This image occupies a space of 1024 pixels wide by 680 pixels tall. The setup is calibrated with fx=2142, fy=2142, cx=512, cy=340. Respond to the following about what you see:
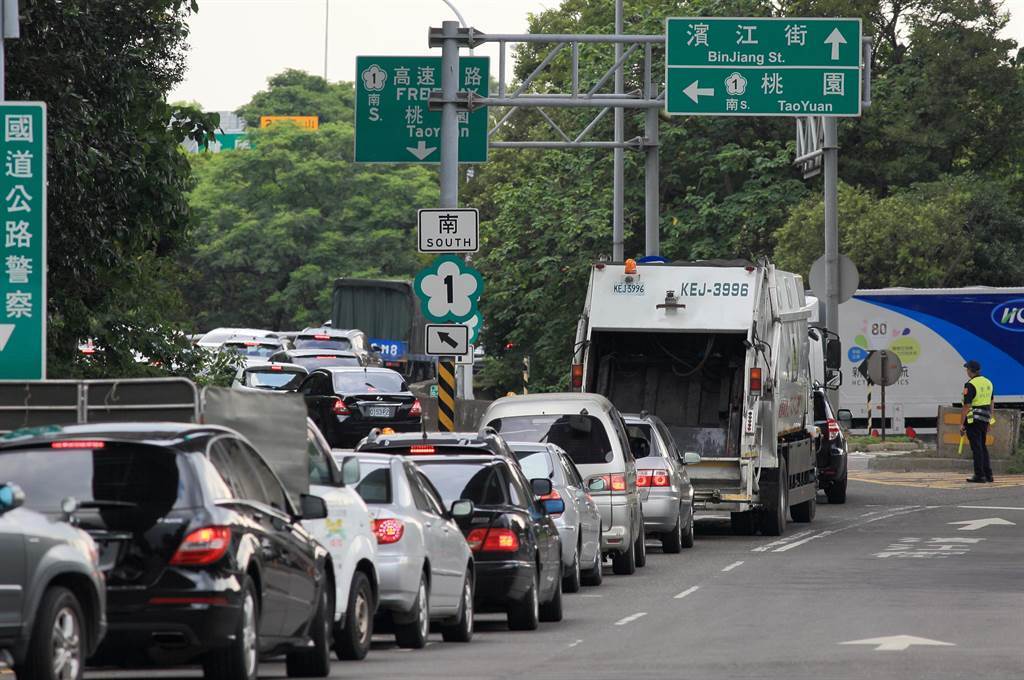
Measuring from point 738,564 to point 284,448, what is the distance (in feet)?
34.9

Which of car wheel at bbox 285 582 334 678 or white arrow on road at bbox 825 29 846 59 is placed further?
white arrow on road at bbox 825 29 846 59

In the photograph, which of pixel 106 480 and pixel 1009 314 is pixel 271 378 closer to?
pixel 1009 314

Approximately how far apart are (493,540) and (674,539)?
28.9 ft

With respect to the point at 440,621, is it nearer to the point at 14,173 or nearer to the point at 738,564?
the point at 14,173

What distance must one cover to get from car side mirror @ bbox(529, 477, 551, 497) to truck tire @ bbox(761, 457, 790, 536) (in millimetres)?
9423

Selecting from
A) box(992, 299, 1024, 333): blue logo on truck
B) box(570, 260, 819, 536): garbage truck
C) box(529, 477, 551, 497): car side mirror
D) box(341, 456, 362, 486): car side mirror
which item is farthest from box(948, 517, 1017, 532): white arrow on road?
box(992, 299, 1024, 333): blue logo on truck

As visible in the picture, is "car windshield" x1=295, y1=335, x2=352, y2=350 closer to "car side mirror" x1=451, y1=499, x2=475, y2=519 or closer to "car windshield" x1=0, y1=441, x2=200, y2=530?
"car side mirror" x1=451, y1=499, x2=475, y2=519

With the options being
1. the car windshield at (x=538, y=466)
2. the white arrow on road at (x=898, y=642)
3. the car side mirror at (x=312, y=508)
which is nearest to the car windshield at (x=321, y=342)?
the car windshield at (x=538, y=466)

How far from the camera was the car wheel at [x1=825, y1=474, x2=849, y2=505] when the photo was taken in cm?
3478

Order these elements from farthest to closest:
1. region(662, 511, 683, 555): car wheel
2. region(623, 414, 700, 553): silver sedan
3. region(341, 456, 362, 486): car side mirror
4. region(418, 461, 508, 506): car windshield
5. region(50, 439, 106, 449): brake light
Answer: region(662, 511, 683, 555): car wheel
region(623, 414, 700, 553): silver sedan
region(418, 461, 508, 506): car windshield
region(341, 456, 362, 486): car side mirror
region(50, 439, 106, 449): brake light

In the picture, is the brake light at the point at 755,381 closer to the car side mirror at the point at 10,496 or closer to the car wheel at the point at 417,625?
the car wheel at the point at 417,625

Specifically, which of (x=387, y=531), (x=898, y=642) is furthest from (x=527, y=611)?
(x=898, y=642)

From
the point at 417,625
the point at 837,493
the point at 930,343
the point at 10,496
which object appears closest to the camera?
the point at 10,496

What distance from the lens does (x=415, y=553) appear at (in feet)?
48.6
